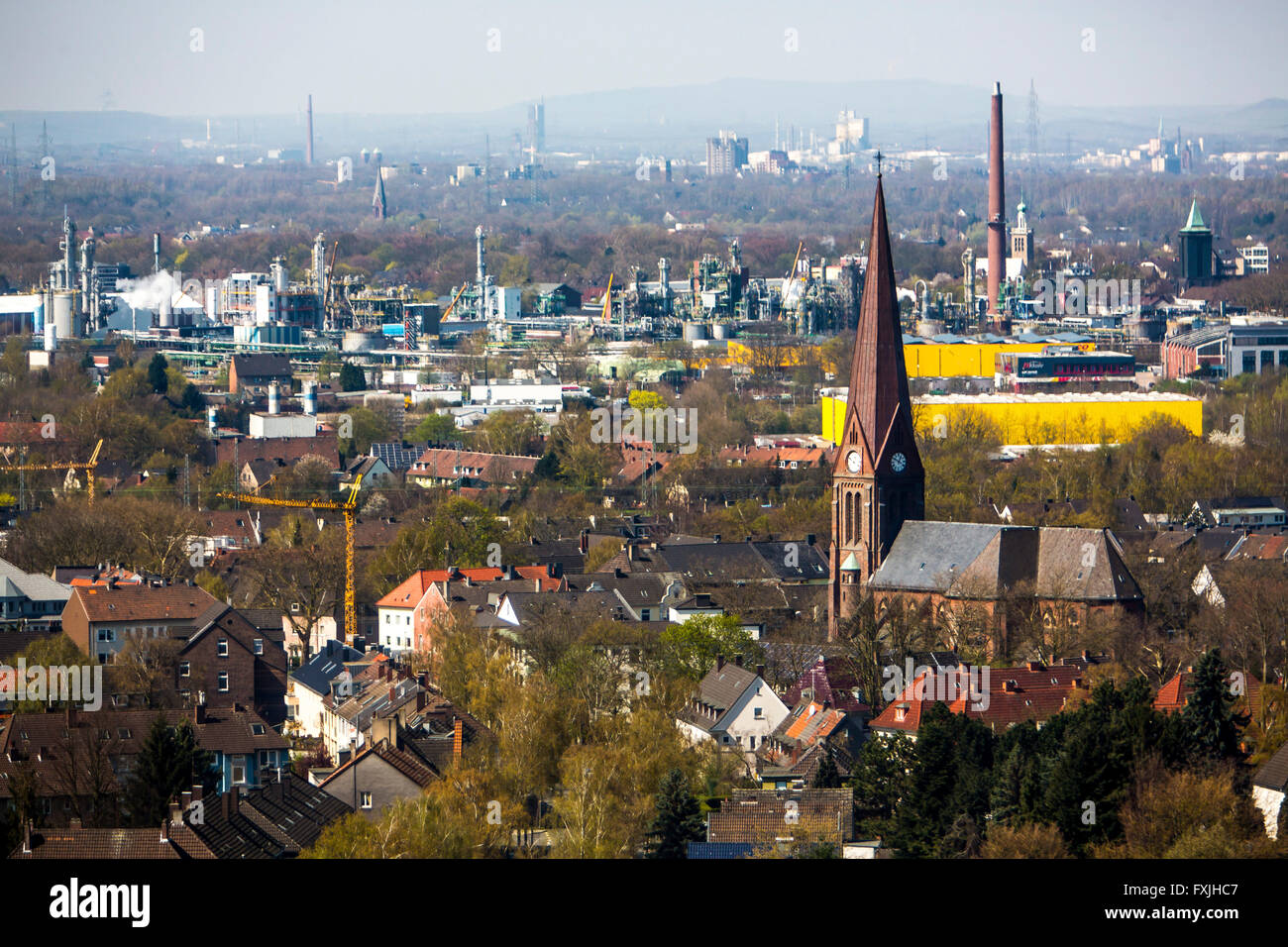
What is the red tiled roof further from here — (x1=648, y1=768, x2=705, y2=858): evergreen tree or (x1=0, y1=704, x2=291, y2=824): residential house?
(x1=0, y1=704, x2=291, y2=824): residential house

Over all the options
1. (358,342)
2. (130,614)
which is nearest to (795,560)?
(130,614)

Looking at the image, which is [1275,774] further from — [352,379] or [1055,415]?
[352,379]

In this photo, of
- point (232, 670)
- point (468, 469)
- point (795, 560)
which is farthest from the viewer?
point (468, 469)

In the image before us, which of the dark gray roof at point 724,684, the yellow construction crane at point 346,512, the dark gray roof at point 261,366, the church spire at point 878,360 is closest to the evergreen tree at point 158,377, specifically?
the dark gray roof at point 261,366

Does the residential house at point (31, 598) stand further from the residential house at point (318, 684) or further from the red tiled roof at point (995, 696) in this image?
the red tiled roof at point (995, 696)

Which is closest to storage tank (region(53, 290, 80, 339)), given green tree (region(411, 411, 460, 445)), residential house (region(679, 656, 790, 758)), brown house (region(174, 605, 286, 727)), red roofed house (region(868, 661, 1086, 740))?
green tree (region(411, 411, 460, 445))
